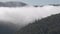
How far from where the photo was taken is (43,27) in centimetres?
98

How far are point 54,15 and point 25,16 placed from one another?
177 mm

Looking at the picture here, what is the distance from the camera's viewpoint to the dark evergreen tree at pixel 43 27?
0.97 meters

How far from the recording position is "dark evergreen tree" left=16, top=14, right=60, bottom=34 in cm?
97

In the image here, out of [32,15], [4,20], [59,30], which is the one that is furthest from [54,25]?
[4,20]

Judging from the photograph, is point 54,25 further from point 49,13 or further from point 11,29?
point 11,29

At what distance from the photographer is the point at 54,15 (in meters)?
1.06

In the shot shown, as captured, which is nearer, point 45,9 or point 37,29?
point 37,29

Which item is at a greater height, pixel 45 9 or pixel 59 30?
pixel 45 9

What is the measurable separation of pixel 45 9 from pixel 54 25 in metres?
0.19

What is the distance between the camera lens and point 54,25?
0.99m

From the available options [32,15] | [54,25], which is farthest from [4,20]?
[54,25]

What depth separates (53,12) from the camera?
1115 millimetres

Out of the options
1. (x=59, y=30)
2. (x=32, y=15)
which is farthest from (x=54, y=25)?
(x=32, y=15)

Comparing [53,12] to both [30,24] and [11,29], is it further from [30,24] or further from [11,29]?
[11,29]
